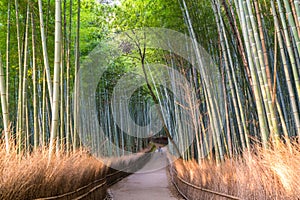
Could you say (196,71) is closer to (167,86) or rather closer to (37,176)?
(167,86)

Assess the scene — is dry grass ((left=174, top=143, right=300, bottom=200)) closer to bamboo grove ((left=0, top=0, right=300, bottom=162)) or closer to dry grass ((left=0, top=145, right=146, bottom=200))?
bamboo grove ((left=0, top=0, right=300, bottom=162))

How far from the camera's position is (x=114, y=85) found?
1119 cm

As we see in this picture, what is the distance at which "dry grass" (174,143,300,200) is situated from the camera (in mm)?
2104

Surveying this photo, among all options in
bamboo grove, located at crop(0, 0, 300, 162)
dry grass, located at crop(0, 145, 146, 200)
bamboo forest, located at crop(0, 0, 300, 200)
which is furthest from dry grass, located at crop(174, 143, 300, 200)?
dry grass, located at crop(0, 145, 146, 200)

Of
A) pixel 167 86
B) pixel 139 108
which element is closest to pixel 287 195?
pixel 167 86

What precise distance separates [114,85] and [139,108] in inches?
259

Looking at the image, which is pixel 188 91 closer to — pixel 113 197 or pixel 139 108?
pixel 113 197

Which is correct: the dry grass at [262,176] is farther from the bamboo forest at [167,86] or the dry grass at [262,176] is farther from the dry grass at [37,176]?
the dry grass at [37,176]

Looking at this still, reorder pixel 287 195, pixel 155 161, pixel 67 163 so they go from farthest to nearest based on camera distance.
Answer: pixel 155 161 < pixel 67 163 < pixel 287 195

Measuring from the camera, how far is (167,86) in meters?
8.64

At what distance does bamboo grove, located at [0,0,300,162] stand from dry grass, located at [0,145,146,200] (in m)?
0.22

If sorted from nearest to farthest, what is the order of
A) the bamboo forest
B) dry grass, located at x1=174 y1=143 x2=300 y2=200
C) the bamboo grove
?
dry grass, located at x1=174 y1=143 x2=300 y2=200 → the bamboo forest → the bamboo grove

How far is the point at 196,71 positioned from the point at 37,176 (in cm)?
360

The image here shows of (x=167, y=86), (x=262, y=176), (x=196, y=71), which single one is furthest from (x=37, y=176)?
(x=167, y=86)
